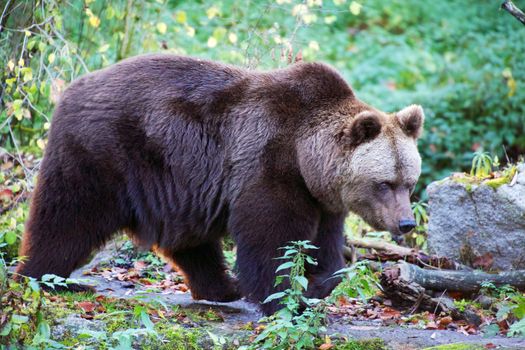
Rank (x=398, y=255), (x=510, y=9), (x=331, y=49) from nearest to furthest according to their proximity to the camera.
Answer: (x=510, y=9) < (x=398, y=255) < (x=331, y=49)

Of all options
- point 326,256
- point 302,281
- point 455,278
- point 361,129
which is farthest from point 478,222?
point 302,281

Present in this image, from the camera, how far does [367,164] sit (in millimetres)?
6375

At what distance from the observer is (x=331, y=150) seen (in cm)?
649

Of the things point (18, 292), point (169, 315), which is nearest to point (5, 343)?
point (18, 292)

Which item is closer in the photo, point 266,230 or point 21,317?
→ point 21,317

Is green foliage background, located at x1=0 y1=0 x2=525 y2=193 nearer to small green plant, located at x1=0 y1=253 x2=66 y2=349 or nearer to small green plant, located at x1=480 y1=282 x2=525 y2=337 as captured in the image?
small green plant, located at x1=0 y1=253 x2=66 y2=349

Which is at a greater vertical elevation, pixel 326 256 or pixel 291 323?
pixel 326 256

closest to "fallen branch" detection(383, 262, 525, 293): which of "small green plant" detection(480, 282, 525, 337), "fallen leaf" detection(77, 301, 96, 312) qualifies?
"small green plant" detection(480, 282, 525, 337)

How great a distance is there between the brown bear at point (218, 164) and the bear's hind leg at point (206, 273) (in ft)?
1.28

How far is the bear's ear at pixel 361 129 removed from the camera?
625 cm

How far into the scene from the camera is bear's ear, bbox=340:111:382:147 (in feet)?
20.5

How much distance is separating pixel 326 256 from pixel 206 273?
1.17 metres

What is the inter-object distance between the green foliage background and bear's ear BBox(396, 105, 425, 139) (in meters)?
2.86

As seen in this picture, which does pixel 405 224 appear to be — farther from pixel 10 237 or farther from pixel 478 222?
pixel 10 237
